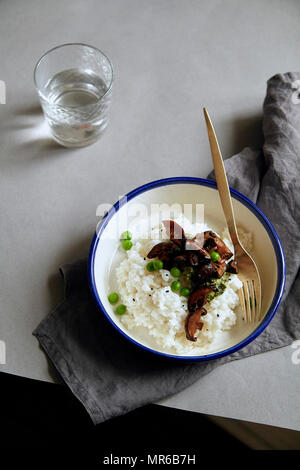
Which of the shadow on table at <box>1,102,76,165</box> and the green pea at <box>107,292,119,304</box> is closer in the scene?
the green pea at <box>107,292,119,304</box>

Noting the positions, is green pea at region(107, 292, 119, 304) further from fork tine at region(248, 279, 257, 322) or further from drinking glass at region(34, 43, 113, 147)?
drinking glass at region(34, 43, 113, 147)

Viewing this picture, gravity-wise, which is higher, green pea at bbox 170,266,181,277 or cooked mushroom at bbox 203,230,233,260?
cooked mushroom at bbox 203,230,233,260

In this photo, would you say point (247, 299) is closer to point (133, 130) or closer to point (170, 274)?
point (170, 274)

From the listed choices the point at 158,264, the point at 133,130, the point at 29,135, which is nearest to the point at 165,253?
the point at 158,264

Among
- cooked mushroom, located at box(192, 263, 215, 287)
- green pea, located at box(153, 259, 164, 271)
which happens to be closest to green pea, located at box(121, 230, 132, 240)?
green pea, located at box(153, 259, 164, 271)

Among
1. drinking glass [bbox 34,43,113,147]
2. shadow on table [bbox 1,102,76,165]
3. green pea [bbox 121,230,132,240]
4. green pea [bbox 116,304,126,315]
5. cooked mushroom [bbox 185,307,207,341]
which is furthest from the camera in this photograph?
shadow on table [bbox 1,102,76,165]

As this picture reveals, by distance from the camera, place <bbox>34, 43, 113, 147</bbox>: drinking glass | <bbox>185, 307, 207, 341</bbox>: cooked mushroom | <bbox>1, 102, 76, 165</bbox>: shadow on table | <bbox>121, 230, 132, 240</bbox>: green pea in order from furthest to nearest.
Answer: <bbox>1, 102, 76, 165</bbox>: shadow on table
<bbox>34, 43, 113, 147</bbox>: drinking glass
<bbox>121, 230, 132, 240</bbox>: green pea
<bbox>185, 307, 207, 341</bbox>: cooked mushroom
